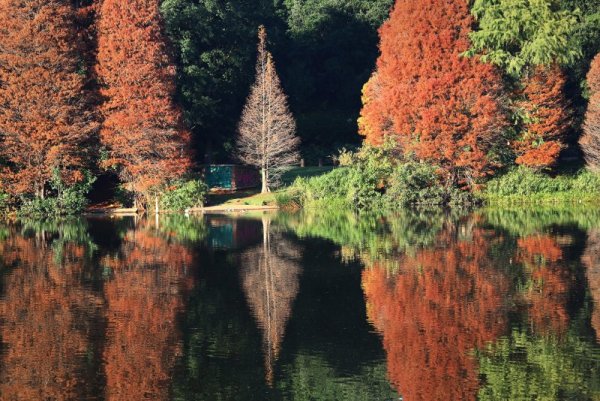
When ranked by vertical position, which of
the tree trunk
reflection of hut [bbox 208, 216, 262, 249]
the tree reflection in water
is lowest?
the tree reflection in water

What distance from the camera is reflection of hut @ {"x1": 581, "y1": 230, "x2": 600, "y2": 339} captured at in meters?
18.8

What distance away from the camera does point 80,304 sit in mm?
21516

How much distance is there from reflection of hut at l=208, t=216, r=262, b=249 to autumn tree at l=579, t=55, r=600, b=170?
60.9ft

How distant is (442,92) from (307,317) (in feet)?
103

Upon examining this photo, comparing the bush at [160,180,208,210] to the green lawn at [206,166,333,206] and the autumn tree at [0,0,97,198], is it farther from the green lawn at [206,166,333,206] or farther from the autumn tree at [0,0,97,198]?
the autumn tree at [0,0,97,198]

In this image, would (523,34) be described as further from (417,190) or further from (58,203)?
(58,203)

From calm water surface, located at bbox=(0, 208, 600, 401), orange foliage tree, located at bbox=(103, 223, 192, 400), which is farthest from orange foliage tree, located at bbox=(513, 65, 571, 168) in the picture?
orange foliage tree, located at bbox=(103, 223, 192, 400)

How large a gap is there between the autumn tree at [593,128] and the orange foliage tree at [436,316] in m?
23.2

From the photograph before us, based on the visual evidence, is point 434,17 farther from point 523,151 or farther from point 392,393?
point 392,393

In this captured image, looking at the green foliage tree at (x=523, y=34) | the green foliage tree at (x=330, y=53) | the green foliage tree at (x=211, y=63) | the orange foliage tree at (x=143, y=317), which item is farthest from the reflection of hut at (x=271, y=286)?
the green foliage tree at (x=330, y=53)

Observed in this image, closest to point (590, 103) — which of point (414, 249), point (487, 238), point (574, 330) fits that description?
point (487, 238)

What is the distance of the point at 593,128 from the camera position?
1986 inches

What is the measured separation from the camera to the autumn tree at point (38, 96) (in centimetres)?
4806

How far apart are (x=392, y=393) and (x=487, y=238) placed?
1911 centimetres
